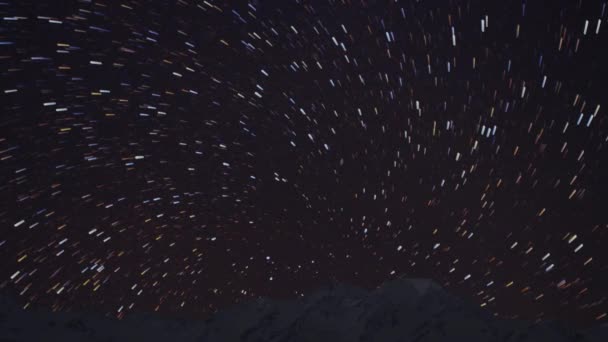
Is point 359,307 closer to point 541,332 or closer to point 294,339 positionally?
point 294,339

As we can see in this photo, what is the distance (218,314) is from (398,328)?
43025 mm

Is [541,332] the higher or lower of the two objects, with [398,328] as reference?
higher

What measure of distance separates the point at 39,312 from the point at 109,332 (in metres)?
14.5

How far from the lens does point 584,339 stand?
3051 inches

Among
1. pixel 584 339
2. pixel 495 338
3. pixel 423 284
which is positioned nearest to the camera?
pixel 584 339

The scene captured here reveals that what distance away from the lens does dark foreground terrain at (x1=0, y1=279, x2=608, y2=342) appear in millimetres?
86375

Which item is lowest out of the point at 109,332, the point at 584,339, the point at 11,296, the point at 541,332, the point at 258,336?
the point at 11,296

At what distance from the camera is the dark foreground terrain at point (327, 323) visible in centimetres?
8638

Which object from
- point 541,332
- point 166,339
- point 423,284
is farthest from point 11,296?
point 541,332

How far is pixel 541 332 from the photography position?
85.1m

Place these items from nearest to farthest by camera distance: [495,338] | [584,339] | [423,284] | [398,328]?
1. [584,339]
2. [495,338]
3. [398,328]
4. [423,284]

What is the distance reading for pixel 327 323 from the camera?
103 metres

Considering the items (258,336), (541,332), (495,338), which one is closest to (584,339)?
(541,332)

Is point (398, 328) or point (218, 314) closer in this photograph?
point (398, 328)
